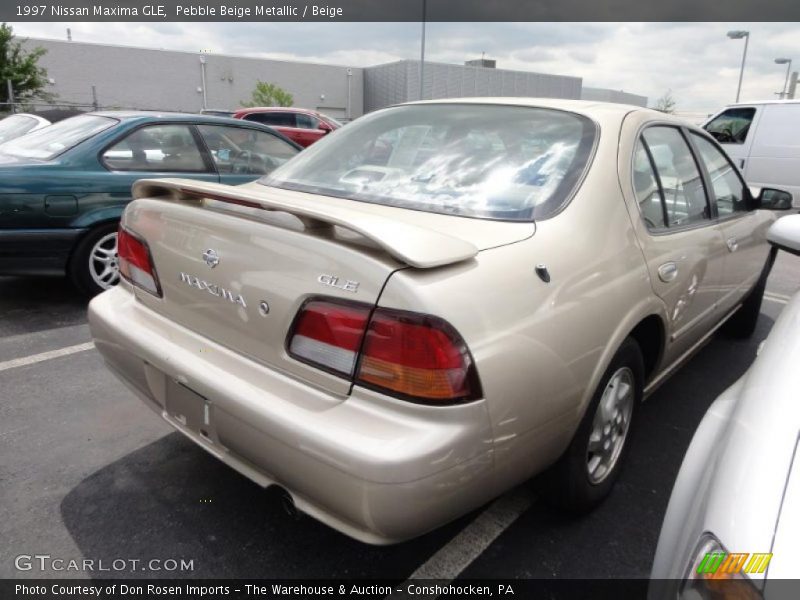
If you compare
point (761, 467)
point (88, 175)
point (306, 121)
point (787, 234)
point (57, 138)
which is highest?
point (306, 121)

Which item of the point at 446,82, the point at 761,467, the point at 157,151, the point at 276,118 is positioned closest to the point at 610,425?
the point at 761,467

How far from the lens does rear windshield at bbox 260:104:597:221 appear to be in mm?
2098

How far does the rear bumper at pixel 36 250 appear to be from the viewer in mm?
4062

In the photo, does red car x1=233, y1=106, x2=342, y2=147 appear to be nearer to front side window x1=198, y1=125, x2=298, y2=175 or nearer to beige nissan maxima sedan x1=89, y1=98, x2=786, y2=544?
front side window x1=198, y1=125, x2=298, y2=175

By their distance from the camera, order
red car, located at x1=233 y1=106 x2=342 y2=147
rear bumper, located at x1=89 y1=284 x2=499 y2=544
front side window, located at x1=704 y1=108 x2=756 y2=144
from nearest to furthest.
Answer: rear bumper, located at x1=89 y1=284 x2=499 y2=544 → front side window, located at x1=704 y1=108 x2=756 y2=144 → red car, located at x1=233 y1=106 x2=342 y2=147

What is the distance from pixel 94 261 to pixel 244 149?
5.69ft

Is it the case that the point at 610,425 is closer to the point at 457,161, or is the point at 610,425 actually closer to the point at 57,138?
the point at 457,161

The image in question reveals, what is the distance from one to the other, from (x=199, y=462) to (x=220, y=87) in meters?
44.4

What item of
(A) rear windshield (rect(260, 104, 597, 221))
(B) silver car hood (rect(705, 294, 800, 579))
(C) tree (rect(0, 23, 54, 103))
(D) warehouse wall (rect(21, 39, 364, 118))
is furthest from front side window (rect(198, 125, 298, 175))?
(D) warehouse wall (rect(21, 39, 364, 118))

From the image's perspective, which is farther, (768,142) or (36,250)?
(768,142)

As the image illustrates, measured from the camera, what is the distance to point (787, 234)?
6.97 feet

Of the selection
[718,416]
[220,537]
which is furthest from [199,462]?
[718,416]

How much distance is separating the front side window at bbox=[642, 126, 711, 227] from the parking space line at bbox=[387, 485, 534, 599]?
136cm

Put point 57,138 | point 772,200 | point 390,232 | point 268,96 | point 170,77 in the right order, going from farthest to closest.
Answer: point 170,77 → point 268,96 → point 57,138 → point 772,200 → point 390,232
